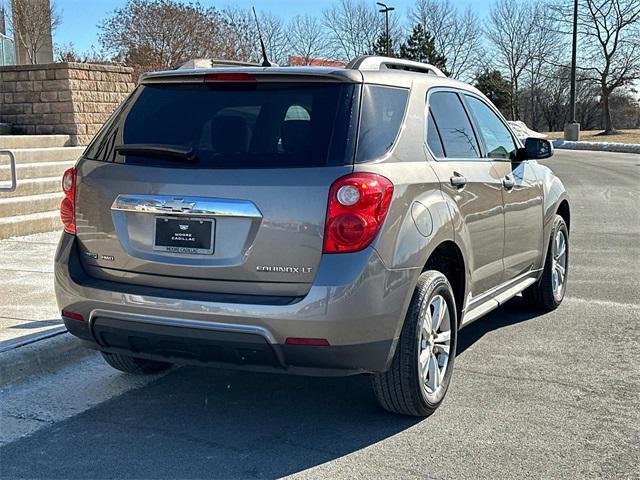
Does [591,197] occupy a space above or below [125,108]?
below

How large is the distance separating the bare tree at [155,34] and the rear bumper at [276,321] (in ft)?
78.2

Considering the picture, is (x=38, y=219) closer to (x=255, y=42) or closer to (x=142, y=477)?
(x=142, y=477)

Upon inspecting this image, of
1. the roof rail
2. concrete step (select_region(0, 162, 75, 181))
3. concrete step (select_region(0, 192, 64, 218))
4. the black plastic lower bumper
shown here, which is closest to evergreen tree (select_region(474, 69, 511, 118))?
concrete step (select_region(0, 162, 75, 181))

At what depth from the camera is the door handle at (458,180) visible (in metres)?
4.26

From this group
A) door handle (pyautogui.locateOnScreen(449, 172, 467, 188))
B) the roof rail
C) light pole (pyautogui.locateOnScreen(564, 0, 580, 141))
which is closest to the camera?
the roof rail

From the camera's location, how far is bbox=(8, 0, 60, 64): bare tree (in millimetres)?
23378

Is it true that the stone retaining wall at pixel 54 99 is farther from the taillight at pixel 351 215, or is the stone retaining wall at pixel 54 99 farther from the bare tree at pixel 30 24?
the bare tree at pixel 30 24

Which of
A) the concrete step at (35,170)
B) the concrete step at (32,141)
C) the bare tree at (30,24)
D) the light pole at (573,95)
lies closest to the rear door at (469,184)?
the concrete step at (35,170)

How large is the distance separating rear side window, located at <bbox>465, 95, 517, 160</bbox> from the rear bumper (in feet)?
5.79

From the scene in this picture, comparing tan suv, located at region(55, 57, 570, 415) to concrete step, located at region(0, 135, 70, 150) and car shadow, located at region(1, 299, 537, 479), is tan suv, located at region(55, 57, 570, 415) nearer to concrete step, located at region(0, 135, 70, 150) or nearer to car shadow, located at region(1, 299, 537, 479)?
car shadow, located at region(1, 299, 537, 479)

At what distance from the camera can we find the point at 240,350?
11.4 feet

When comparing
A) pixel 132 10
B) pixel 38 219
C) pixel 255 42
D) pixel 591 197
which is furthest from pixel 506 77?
pixel 38 219

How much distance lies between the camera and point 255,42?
3366 cm

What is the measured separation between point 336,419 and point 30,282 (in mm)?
3613
